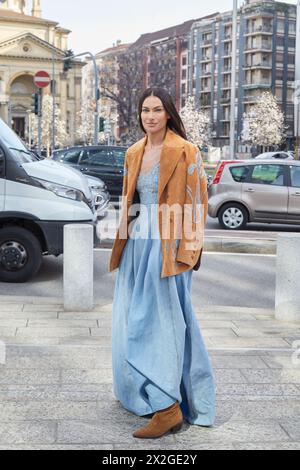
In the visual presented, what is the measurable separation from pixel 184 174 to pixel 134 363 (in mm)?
975

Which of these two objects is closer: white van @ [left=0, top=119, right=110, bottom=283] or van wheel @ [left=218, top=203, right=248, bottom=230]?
white van @ [left=0, top=119, right=110, bottom=283]

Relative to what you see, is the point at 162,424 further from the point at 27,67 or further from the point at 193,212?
the point at 27,67

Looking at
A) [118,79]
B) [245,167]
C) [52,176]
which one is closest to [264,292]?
[52,176]

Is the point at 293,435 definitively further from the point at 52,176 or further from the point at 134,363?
the point at 52,176

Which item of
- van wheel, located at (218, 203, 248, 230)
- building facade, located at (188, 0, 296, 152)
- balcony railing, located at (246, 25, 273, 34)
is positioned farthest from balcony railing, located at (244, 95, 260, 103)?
van wheel, located at (218, 203, 248, 230)

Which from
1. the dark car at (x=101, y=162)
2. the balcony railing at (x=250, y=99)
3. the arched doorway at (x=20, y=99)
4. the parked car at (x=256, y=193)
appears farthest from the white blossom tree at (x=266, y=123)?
the parked car at (x=256, y=193)

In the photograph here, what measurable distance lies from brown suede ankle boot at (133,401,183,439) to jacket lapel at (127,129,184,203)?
3.47ft

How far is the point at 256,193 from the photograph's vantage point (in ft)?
48.2

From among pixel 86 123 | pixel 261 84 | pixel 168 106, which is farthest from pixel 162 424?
pixel 86 123

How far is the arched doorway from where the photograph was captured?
4107 inches

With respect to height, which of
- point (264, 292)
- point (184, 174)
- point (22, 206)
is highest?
point (184, 174)

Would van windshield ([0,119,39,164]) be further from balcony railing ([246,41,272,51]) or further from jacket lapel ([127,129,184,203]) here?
balcony railing ([246,41,272,51])

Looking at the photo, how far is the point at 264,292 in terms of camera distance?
8547mm
